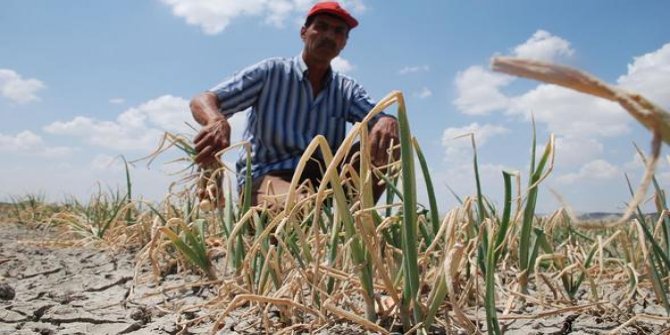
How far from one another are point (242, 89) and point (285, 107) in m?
0.29

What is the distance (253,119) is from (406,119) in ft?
9.64

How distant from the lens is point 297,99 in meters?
3.51

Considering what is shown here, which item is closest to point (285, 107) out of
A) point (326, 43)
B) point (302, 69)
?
point (302, 69)

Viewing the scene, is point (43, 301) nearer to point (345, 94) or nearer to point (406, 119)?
point (406, 119)

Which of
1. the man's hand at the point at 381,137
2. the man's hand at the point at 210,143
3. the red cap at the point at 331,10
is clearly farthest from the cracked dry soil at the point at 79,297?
the red cap at the point at 331,10

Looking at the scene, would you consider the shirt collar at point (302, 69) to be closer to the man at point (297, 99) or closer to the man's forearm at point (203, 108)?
the man at point (297, 99)

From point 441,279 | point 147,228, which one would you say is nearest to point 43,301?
point 147,228

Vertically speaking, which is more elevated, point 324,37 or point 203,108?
point 324,37

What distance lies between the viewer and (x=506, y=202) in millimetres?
971

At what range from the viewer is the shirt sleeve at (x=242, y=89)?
320cm

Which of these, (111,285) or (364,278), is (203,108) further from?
(364,278)

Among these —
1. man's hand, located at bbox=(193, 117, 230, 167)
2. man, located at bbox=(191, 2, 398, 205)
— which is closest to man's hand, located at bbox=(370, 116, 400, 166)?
man's hand, located at bbox=(193, 117, 230, 167)

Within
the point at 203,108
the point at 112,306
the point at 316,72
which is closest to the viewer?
the point at 112,306

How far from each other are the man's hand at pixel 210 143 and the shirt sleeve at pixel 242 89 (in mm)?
1382
